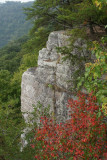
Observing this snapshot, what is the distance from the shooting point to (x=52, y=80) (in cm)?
1008

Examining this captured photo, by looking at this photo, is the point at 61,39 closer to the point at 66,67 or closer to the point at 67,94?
the point at 66,67

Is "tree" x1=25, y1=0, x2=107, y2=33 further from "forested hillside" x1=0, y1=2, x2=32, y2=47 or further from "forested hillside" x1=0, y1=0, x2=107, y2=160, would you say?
"forested hillside" x1=0, y1=2, x2=32, y2=47

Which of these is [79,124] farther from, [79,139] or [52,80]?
[52,80]

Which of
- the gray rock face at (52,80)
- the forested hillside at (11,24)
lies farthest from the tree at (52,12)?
the forested hillside at (11,24)

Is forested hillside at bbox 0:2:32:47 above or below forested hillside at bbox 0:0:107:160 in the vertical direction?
above

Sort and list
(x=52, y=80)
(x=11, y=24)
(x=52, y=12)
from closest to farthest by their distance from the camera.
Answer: (x=52, y=80)
(x=52, y=12)
(x=11, y=24)

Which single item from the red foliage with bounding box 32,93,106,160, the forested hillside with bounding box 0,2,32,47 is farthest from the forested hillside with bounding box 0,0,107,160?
the forested hillside with bounding box 0,2,32,47

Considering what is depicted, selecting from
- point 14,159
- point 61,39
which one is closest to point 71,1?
point 61,39

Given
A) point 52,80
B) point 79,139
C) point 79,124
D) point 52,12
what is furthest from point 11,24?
point 79,139

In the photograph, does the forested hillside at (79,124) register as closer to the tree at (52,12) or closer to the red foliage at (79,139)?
the red foliage at (79,139)

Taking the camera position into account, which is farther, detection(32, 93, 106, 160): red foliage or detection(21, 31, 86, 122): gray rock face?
detection(21, 31, 86, 122): gray rock face

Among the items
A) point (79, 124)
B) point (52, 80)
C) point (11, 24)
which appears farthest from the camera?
point (11, 24)

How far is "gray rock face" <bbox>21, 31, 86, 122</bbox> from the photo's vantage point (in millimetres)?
9250

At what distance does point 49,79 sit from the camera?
10219 millimetres
